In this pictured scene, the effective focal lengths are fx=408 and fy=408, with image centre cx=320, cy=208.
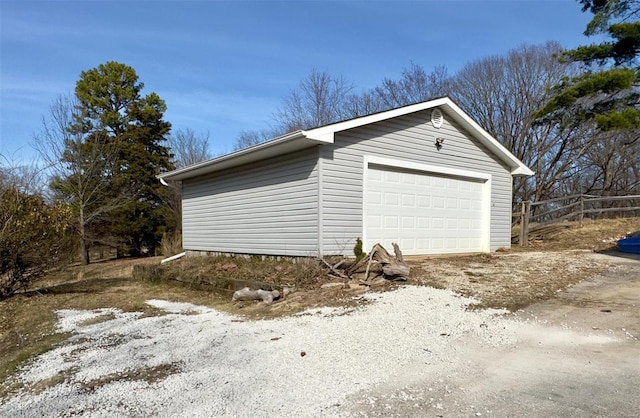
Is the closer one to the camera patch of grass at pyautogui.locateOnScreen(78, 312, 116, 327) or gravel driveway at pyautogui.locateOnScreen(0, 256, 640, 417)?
gravel driveway at pyautogui.locateOnScreen(0, 256, 640, 417)

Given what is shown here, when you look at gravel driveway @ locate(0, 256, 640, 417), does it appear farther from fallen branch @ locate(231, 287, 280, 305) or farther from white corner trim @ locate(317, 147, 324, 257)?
white corner trim @ locate(317, 147, 324, 257)

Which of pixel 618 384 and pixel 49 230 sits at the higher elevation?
pixel 49 230

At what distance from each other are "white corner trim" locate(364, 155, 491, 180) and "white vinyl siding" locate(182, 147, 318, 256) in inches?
57.0

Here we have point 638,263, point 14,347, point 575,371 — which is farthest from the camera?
point 638,263

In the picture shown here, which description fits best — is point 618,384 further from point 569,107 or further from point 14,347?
point 569,107

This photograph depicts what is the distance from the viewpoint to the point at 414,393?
300 cm

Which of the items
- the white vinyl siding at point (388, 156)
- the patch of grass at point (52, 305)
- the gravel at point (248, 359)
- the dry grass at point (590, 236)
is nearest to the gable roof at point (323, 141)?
the white vinyl siding at point (388, 156)

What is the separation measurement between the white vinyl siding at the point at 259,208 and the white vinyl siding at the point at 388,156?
0.40m

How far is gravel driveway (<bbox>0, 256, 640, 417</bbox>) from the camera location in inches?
112

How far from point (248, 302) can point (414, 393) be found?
406 cm

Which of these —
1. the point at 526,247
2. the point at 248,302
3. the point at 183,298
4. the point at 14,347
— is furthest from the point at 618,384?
the point at 526,247

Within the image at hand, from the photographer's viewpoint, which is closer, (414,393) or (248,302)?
(414,393)

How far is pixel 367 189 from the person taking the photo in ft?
28.7

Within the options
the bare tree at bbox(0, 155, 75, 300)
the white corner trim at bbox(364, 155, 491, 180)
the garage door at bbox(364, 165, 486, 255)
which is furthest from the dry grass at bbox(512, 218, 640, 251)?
the bare tree at bbox(0, 155, 75, 300)
